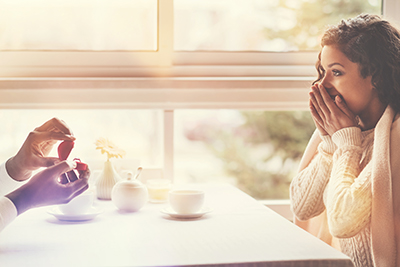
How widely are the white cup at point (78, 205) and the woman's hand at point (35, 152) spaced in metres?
0.12

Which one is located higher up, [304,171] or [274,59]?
[274,59]

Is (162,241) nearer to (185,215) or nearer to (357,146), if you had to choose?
(185,215)

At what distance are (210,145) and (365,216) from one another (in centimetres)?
314

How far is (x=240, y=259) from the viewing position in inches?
33.0

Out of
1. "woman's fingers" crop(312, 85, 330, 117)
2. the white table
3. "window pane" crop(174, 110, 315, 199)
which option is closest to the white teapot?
the white table

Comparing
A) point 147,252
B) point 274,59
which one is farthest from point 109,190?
point 274,59

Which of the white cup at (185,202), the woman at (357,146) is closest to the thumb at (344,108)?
the woman at (357,146)

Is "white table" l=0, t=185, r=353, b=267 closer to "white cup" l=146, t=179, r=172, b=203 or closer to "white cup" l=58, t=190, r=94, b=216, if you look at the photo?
"white cup" l=58, t=190, r=94, b=216

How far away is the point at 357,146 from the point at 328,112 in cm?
16

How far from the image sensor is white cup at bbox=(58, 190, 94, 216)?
1151 mm

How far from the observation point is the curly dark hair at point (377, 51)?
1.23 m

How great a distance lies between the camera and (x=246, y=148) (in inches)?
163

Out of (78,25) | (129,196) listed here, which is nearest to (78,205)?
(129,196)

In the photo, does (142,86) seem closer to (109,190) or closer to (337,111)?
(109,190)
